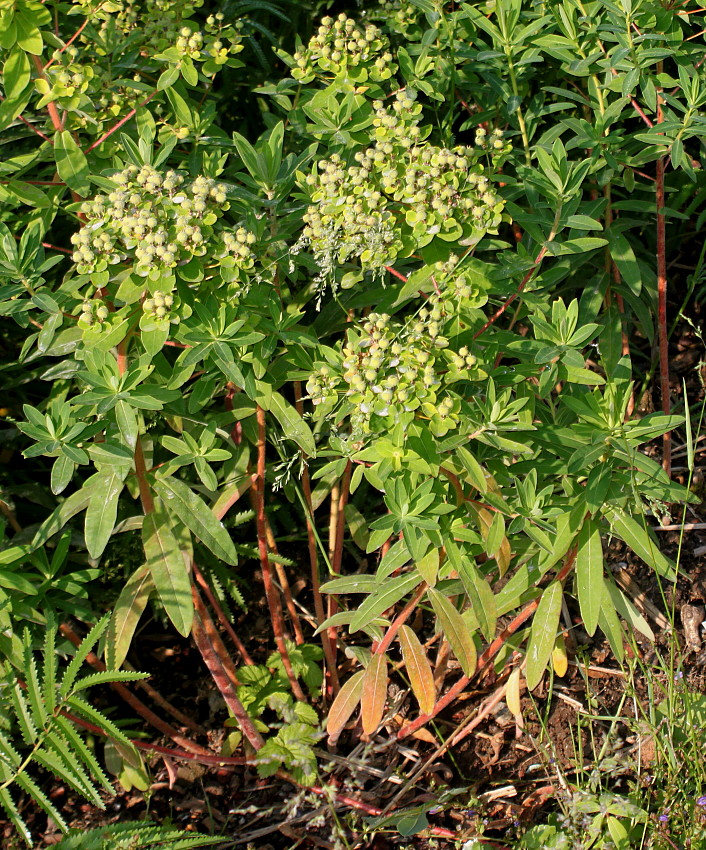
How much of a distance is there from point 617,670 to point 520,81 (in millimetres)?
2151

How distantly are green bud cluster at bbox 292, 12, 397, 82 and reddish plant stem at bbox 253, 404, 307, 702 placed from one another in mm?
1011

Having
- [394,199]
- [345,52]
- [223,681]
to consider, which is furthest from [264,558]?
[345,52]

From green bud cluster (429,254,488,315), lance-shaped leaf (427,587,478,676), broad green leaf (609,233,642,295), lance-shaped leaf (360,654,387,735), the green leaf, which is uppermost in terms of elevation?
the green leaf

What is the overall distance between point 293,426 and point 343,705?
941 mm

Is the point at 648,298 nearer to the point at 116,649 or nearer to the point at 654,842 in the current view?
the point at 654,842

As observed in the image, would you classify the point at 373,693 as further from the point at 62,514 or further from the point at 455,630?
the point at 62,514

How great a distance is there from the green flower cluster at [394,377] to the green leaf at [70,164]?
83 centimetres

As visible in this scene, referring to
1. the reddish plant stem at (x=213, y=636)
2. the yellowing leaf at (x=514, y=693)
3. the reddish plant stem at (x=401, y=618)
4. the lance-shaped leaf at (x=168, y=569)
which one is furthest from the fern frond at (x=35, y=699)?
the yellowing leaf at (x=514, y=693)

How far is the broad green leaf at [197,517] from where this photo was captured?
2.37m

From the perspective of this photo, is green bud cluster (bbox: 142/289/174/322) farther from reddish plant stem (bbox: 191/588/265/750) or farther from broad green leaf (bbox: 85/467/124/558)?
reddish plant stem (bbox: 191/588/265/750)

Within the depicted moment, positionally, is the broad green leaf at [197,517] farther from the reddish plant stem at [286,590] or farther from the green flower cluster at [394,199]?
the green flower cluster at [394,199]

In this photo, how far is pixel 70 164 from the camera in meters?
2.35

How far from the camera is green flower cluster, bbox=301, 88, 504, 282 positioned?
7.04 feet

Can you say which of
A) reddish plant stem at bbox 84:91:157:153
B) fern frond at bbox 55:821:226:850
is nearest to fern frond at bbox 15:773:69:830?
fern frond at bbox 55:821:226:850
